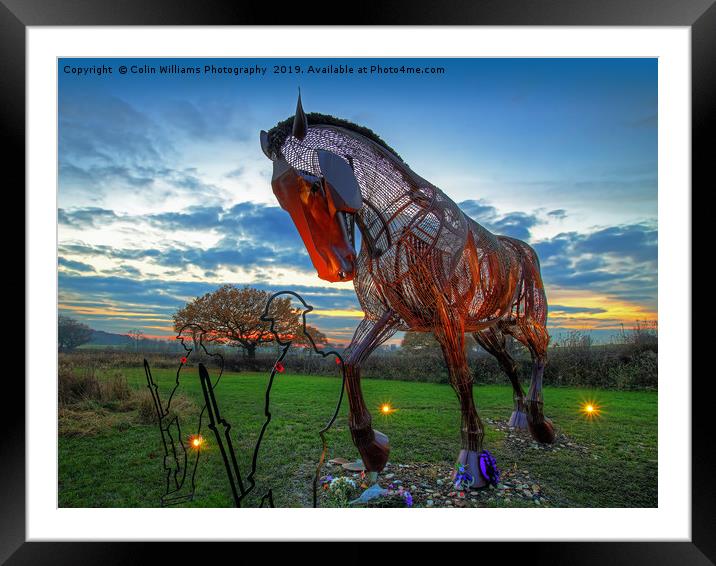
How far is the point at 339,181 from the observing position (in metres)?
2.45

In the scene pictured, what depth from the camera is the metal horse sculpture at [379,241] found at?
2.48m

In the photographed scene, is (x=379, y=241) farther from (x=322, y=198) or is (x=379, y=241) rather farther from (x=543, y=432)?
(x=543, y=432)

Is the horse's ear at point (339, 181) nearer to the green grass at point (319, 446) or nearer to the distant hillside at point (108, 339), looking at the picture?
the green grass at point (319, 446)

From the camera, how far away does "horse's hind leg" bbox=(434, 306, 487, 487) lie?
3049mm

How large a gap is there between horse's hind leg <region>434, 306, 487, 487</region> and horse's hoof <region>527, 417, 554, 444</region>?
67.2 inches
